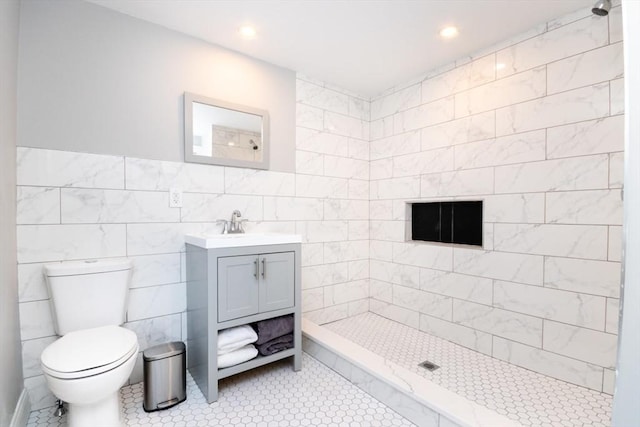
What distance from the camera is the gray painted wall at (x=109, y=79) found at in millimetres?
1728

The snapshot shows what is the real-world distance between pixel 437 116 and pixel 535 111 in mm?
750

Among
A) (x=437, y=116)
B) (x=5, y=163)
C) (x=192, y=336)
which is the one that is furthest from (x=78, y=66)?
(x=437, y=116)

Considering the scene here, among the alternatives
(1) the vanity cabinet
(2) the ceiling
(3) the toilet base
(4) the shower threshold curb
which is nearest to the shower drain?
(4) the shower threshold curb

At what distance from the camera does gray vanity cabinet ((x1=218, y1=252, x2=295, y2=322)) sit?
1874 millimetres

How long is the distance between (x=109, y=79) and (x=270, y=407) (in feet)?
7.19

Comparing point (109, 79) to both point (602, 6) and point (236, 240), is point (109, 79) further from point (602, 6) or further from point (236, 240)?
point (602, 6)

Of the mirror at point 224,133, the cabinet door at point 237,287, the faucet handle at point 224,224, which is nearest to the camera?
the cabinet door at point 237,287

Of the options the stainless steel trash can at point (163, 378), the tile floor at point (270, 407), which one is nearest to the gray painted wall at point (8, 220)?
the tile floor at point (270, 407)

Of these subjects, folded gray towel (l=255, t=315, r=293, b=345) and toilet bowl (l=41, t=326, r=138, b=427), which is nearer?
toilet bowl (l=41, t=326, r=138, b=427)

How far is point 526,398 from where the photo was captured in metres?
1.78

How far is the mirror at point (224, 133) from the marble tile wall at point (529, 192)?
4.52 feet

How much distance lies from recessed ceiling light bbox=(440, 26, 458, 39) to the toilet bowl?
105 inches

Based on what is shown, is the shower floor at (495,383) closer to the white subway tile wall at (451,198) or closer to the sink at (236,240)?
the white subway tile wall at (451,198)

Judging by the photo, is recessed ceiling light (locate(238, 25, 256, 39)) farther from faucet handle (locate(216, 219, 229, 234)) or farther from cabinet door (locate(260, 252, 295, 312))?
cabinet door (locate(260, 252, 295, 312))
